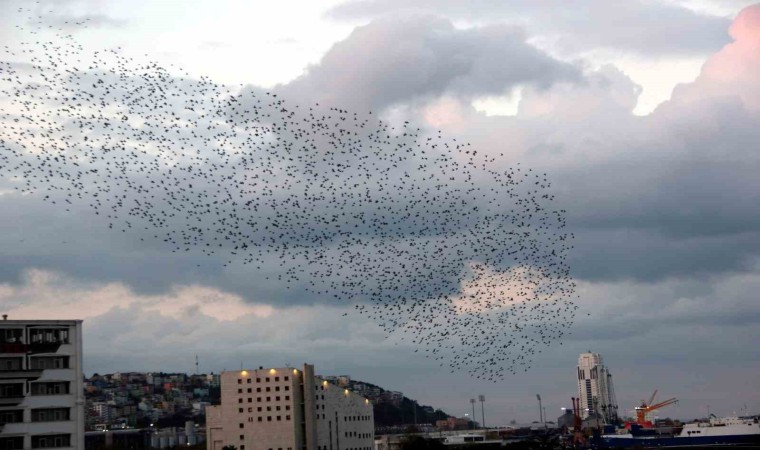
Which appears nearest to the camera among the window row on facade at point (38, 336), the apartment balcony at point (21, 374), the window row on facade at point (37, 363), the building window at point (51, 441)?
the apartment balcony at point (21, 374)

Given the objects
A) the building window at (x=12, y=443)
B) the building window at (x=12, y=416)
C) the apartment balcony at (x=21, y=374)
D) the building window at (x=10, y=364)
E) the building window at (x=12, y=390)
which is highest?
the building window at (x=10, y=364)

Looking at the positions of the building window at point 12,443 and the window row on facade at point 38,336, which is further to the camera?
the window row on facade at point 38,336

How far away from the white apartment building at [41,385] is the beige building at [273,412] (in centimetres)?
8013

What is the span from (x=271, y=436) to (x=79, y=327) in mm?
→ 82114

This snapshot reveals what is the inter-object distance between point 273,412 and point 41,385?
8475 cm

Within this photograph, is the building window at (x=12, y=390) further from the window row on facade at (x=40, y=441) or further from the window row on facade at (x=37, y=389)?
the window row on facade at (x=40, y=441)

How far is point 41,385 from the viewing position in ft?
286

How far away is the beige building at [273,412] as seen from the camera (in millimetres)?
167625

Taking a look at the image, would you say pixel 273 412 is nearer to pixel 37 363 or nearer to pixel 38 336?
pixel 38 336

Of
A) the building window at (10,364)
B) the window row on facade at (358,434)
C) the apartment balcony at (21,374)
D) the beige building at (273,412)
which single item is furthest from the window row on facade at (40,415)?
the window row on facade at (358,434)

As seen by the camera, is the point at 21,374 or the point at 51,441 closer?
the point at 21,374

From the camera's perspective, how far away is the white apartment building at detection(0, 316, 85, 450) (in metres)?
85.2

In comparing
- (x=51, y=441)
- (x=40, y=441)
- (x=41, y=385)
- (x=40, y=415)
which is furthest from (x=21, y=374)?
(x=51, y=441)

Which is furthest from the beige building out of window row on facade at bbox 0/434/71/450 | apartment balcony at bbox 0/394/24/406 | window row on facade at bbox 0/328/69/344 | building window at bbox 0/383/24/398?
apartment balcony at bbox 0/394/24/406
